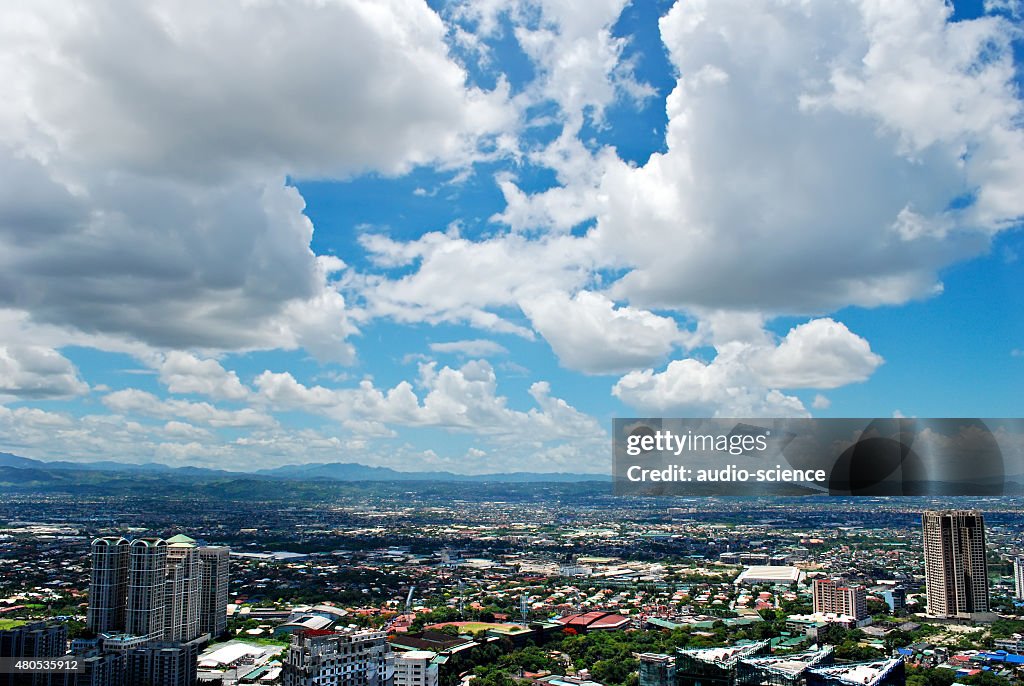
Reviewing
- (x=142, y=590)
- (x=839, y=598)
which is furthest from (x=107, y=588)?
(x=839, y=598)

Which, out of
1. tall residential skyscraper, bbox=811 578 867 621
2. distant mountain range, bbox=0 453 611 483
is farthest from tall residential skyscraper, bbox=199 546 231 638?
distant mountain range, bbox=0 453 611 483

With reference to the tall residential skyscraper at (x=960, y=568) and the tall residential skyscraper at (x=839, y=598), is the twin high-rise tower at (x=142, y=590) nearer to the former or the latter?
the tall residential skyscraper at (x=839, y=598)

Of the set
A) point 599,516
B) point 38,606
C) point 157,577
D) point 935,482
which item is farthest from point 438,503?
point 935,482

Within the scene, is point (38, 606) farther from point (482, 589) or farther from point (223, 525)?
point (223, 525)

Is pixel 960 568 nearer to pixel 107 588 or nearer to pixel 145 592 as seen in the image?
pixel 145 592

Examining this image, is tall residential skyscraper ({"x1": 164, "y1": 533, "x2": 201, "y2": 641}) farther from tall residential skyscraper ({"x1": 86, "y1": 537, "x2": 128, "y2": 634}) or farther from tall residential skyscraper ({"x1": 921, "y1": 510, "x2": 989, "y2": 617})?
tall residential skyscraper ({"x1": 921, "y1": 510, "x2": 989, "y2": 617})

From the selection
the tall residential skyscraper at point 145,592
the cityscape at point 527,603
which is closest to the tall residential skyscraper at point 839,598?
the cityscape at point 527,603
